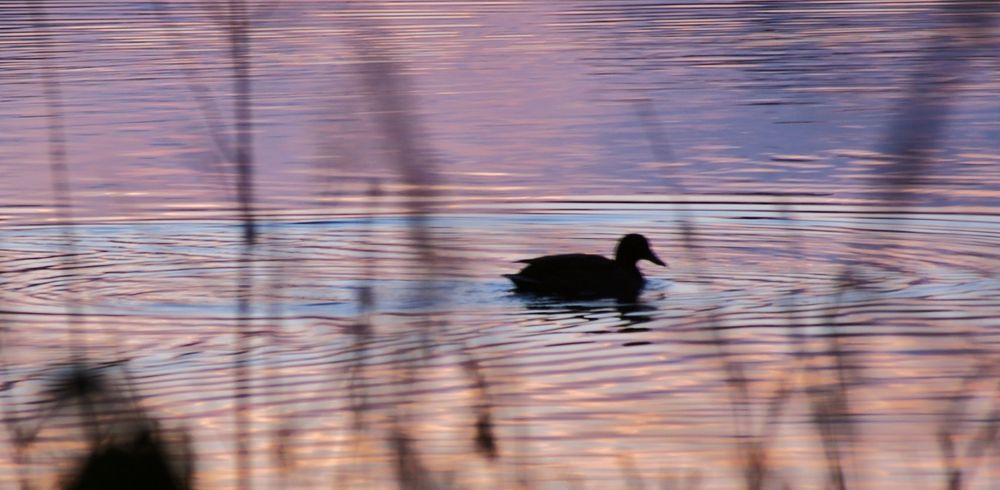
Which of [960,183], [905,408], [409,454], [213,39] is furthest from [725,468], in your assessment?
[213,39]

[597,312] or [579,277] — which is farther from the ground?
[579,277]

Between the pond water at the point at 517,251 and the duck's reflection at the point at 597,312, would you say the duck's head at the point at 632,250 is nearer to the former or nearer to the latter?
the pond water at the point at 517,251

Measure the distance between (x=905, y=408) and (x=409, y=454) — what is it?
3231 mm

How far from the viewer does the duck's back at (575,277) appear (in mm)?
8961

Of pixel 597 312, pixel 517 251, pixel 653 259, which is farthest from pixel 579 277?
pixel 517 251

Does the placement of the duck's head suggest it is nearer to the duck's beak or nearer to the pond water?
the duck's beak

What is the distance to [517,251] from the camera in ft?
33.9

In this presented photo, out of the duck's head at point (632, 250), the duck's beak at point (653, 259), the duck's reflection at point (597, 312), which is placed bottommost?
the duck's reflection at point (597, 312)

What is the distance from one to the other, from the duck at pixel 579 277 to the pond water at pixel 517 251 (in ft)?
0.34

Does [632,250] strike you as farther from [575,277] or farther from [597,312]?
[597,312]

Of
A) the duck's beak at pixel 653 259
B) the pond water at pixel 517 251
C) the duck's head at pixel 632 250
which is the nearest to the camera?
the pond water at pixel 517 251

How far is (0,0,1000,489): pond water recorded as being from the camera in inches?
147

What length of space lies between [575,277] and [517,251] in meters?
1.25

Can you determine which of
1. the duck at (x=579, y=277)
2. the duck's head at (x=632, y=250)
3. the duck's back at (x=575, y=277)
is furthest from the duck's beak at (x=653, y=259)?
the duck's back at (x=575, y=277)
